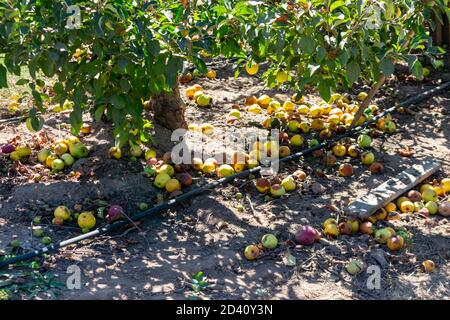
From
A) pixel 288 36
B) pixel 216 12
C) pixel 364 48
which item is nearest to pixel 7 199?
pixel 216 12

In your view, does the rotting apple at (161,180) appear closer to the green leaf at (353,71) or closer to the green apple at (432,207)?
the green leaf at (353,71)

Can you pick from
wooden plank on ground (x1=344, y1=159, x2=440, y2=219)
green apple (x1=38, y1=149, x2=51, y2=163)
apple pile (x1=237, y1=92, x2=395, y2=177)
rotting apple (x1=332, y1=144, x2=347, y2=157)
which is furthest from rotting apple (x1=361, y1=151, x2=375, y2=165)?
green apple (x1=38, y1=149, x2=51, y2=163)

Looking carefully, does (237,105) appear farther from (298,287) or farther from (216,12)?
(298,287)

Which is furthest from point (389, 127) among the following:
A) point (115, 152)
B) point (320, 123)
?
point (115, 152)

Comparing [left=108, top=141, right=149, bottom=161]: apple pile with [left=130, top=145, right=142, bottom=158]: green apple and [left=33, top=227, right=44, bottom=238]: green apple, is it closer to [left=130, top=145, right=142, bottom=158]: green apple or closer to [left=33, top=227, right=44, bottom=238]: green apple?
[left=130, top=145, right=142, bottom=158]: green apple

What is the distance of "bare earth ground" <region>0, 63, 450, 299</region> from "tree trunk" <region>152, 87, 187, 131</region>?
0.19 meters

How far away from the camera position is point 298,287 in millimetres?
3475

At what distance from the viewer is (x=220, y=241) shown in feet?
→ 12.8

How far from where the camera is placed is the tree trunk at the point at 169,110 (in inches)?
185

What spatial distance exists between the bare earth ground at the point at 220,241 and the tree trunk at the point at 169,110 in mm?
187

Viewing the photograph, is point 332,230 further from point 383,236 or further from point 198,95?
point 198,95

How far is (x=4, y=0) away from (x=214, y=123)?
2126 mm

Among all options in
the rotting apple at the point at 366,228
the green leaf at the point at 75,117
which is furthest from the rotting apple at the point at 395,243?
the green leaf at the point at 75,117

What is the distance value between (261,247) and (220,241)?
0.81 feet
